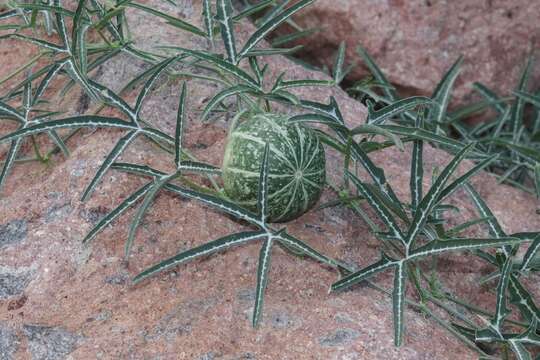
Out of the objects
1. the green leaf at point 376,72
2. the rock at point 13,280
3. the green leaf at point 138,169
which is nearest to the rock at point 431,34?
the green leaf at point 376,72

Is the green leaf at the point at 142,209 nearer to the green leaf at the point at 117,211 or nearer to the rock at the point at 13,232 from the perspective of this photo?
the green leaf at the point at 117,211

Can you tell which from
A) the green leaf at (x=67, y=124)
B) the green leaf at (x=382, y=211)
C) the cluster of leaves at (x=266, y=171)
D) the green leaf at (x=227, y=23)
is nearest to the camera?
the cluster of leaves at (x=266, y=171)

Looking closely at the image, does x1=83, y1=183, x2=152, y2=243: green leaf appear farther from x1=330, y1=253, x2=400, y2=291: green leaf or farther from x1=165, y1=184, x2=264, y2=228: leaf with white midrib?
x1=330, y1=253, x2=400, y2=291: green leaf

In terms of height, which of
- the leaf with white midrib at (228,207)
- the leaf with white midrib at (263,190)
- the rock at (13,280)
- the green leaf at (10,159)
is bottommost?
the rock at (13,280)

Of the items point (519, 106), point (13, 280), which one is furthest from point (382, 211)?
point (519, 106)

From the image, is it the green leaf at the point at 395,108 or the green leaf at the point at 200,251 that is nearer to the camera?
the green leaf at the point at 200,251

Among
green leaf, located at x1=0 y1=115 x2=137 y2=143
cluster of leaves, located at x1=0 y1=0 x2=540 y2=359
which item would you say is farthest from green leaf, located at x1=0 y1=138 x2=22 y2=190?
green leaf, located at x1=0 y1=115 x2=137 y2=143
